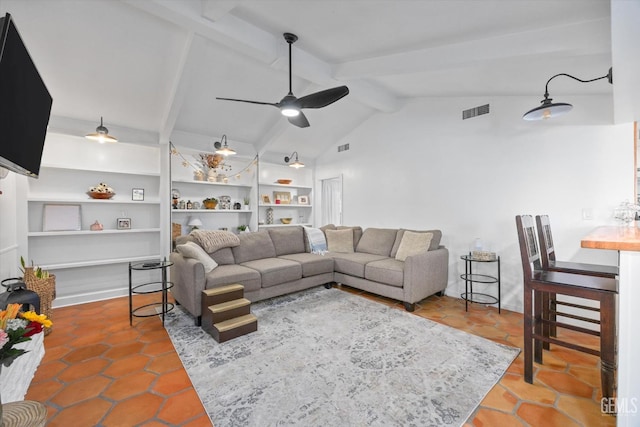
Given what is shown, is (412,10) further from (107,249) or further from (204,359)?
(107,249)

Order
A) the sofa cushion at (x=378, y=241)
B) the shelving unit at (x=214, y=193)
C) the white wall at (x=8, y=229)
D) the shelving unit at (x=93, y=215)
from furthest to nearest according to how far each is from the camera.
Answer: the shelving unit at (x=214, y=193), the sofa cushion at (x=378, y=241), the shelving unit at (x=93, y=215), the white wall at (x=8, y=229)

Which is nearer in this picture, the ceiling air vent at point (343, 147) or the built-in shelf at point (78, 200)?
the built-in shelf at point (78, 200)

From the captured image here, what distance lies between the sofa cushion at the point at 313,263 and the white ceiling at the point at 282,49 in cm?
241

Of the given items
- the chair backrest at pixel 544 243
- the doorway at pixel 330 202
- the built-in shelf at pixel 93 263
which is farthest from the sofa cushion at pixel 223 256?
the chair backrest at pixel 544 243

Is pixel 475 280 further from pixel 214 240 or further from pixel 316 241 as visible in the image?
pixel 214 240

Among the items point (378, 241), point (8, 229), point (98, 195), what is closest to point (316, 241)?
point (378, 241)

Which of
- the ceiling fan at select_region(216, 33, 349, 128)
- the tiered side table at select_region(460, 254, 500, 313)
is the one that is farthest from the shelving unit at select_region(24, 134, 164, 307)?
the tiered side table at select_region(460, 254, 500, 313)

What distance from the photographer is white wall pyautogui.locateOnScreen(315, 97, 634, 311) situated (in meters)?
3.06

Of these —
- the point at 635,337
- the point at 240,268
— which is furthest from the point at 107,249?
the point at 635,337

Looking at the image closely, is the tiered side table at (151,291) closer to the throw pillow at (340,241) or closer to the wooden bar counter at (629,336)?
the throw pillow at (340,241)

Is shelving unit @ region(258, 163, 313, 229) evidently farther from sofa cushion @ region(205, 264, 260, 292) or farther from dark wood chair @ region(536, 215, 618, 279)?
dark wood chair @ region(536, 215, 618, 279)

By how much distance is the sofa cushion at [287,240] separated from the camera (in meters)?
4.65

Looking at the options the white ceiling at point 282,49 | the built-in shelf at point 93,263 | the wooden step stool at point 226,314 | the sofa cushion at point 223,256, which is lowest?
the wooden step stool at point 226,314

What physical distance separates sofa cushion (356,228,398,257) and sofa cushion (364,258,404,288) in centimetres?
45
